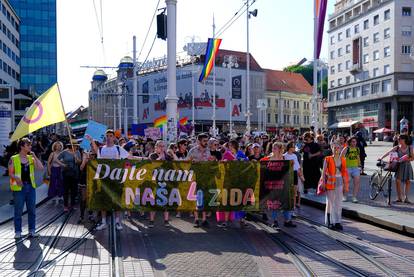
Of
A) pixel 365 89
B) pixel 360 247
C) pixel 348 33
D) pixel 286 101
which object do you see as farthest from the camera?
pixel 286 101

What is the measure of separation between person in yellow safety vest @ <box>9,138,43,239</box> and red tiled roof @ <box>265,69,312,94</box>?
276ft

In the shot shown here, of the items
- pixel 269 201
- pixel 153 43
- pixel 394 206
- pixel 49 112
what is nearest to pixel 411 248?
pixel 269 201

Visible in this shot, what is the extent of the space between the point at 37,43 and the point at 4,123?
79.0 metres

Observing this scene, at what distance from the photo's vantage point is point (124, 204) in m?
9.14

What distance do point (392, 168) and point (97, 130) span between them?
24.2 feet

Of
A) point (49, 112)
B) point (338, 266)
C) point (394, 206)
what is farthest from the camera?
point (394, 206)

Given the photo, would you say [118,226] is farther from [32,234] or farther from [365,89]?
[365,89]

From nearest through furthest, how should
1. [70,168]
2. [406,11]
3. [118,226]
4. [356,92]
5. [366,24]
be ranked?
[118,226] → [70,168] → [406,11] → [366,24] → [356,92]

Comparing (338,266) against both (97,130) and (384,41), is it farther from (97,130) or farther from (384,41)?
(384,41)

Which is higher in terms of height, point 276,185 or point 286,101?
point 286,101

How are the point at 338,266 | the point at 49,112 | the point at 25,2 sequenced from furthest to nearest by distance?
the point at 25,2, the point at 49,112, the point at 338,266

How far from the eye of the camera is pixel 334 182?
921cm

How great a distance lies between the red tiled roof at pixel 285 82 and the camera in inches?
3684

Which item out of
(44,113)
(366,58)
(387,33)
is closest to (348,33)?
(366,58)
